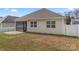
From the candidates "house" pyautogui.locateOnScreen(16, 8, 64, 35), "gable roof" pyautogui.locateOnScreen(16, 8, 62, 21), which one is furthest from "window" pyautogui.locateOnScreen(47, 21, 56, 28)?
"gable roof" pyautogui.locateOnScreen(16, 8, 62, 21)

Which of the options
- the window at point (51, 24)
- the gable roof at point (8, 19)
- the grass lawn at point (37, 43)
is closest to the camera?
the grass lawn at point (37, 43)

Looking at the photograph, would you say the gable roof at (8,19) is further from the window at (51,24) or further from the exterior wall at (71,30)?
the exterior wall at (71,30)

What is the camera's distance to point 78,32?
515 cm

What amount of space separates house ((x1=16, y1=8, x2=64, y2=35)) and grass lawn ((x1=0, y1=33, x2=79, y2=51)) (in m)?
0.19

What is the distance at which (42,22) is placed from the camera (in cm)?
551

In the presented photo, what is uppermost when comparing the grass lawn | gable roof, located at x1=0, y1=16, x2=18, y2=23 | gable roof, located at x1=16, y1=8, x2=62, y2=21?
gable roof, located at x1=16, y1=8, x2=62, y2=21

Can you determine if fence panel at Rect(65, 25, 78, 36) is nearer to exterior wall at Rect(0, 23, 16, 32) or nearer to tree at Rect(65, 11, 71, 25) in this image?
tree at Rect(65, 11, 71, 25)

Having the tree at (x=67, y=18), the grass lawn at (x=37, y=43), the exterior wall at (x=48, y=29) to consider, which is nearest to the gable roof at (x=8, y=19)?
the grass lawn at (x=37, y=43)

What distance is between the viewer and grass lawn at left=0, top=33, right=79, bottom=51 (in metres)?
5.07

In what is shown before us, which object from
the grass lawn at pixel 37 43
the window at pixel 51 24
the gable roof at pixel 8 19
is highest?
the gable roof at pixel 8 19

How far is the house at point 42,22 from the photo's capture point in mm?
5250

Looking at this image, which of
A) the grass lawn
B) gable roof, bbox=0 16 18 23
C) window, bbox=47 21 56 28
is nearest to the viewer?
the grass lawn

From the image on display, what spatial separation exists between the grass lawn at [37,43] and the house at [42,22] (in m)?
0.19
